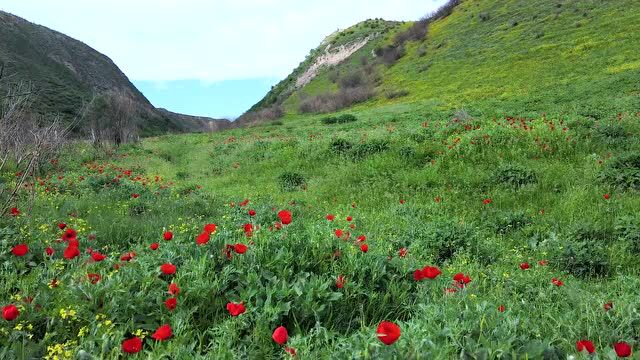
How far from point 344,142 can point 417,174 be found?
13.6 ft

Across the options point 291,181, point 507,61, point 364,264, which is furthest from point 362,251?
point 507,61

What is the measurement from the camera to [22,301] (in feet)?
9.49

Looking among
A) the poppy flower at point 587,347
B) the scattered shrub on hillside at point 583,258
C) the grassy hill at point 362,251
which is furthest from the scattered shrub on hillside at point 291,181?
the poppy flower at point 587,347

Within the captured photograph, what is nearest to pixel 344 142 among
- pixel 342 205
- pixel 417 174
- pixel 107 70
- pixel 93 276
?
pixel 417 174

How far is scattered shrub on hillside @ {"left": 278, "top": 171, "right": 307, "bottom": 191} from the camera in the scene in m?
11.6

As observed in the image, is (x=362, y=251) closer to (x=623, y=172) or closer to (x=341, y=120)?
(x=623, y=172)

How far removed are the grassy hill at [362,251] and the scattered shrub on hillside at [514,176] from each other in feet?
0.11

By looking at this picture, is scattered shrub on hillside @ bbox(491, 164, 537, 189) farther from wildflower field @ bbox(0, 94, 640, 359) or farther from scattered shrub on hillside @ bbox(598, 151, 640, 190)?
scattered shrub on hillside @ bbox(598, 151, 640, 190)

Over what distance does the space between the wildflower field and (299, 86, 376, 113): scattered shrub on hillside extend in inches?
1573

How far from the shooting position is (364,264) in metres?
3.67

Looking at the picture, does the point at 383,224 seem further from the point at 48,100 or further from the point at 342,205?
the point at 48,100

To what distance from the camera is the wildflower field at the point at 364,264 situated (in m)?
2.53

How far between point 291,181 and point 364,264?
8.59m

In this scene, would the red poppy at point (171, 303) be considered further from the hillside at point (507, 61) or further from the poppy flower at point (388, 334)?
the hillside at point (507, 61)
